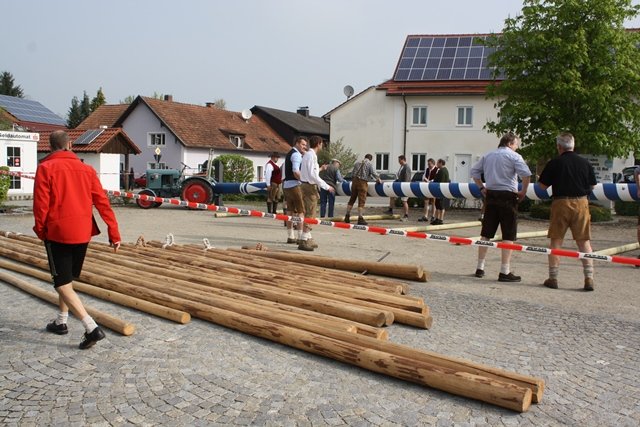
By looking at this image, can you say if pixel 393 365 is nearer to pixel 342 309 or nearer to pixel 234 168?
pixel 342 309

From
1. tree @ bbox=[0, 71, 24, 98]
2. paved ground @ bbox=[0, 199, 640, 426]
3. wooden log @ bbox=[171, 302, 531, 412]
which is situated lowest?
paved ground @ bbox=[0, 199, 640, 426]

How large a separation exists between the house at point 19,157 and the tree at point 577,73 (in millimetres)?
19718

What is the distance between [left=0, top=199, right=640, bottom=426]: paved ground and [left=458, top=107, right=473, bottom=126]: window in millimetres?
33634

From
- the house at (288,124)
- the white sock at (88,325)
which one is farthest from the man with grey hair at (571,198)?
the house at (288,124)

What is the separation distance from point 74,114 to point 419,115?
56234 mm

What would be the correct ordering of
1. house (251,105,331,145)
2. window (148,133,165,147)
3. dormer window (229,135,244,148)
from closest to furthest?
window (148,133,165,147)
dormer window (229,135,244,148)
house (251,105,331,145)

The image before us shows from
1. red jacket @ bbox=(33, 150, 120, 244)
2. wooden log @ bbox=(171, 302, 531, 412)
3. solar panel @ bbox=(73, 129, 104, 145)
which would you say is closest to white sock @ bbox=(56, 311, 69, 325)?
red jacket @ bbox=(33, 150, 120, 244)

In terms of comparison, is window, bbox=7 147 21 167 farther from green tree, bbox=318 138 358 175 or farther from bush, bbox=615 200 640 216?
bush, bbox=615 200 640 216

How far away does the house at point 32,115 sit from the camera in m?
45.1

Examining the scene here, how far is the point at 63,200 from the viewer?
533 cm

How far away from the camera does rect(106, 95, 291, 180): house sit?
50.8m

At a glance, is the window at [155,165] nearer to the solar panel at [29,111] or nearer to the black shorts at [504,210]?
the solar panel at [29,111]

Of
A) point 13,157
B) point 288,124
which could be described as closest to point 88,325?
point 13,157

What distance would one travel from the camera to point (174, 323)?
603cm
